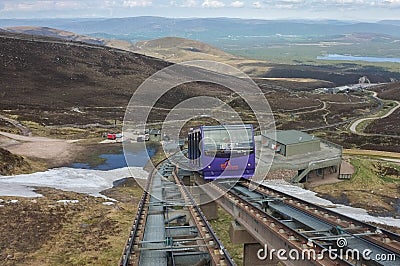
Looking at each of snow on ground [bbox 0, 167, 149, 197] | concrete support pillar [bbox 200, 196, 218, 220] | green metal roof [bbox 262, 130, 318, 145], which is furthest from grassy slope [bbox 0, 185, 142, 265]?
green metal roof [bbox 262, 130, 318, 145]

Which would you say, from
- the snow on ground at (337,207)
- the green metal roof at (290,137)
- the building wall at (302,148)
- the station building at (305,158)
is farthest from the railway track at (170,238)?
the green metal roof at (290,137)

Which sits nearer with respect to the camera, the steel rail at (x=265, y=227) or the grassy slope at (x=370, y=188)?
the steel rail at (x=265, y=227)

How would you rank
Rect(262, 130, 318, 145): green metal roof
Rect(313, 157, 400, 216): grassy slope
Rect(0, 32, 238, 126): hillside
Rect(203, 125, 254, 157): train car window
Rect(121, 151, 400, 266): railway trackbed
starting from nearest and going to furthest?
Rect(121, 151, 400, 266): railway trackbed
Rect(203, 125, 254, 157): train car window
Rect(313, 157, 400, 216): grassy slope
Rect(262, 130, 318, 145): green metal roof
Rect(0, 32, 238, 126): hillside

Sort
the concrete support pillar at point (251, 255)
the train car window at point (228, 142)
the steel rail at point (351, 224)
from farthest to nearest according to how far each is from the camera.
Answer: the train car window at point (228, 142) → the concrete support pillar at point (251, 255) → the steel rail at point (351, 224)

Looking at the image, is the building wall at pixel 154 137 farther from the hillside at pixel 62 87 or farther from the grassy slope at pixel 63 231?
the grassy slope at pixel 63 231

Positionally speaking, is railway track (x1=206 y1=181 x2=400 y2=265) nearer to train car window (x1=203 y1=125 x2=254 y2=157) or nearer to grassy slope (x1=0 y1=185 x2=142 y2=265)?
train car window (x1=203 y1=125 x2=254 y2=157)
